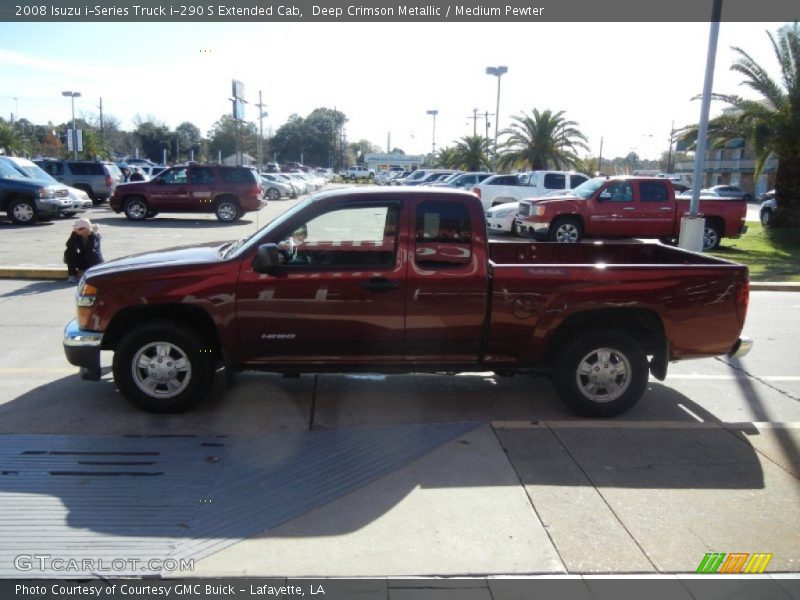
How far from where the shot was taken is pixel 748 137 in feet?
68.4

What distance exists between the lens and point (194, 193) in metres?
22.3

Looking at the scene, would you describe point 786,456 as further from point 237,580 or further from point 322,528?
point 237,580

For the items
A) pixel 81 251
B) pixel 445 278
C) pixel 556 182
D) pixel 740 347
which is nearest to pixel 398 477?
pixel 445 278

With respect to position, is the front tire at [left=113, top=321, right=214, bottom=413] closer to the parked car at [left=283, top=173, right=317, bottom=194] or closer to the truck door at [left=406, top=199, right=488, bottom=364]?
the truck door at [left=406, top=199, right=488, bottom=364]

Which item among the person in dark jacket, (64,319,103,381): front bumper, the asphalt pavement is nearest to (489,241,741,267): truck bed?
the asphalt pavement

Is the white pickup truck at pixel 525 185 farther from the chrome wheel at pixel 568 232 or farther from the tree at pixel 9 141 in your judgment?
the tree at pixel 9 141

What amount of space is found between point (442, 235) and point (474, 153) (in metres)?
48.7

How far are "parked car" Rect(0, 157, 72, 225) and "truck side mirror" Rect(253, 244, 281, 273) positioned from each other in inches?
690

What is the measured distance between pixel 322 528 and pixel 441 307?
2.12 m

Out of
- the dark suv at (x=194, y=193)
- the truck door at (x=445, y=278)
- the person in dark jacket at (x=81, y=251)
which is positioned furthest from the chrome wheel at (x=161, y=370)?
the dark suv at (x=194, y=193)

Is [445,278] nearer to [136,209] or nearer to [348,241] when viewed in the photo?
[348,241]

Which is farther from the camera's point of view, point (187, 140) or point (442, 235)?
point (187, 140)

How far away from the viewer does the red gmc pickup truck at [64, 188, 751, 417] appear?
209 inches

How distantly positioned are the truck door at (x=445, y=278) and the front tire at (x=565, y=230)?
1191 cm
